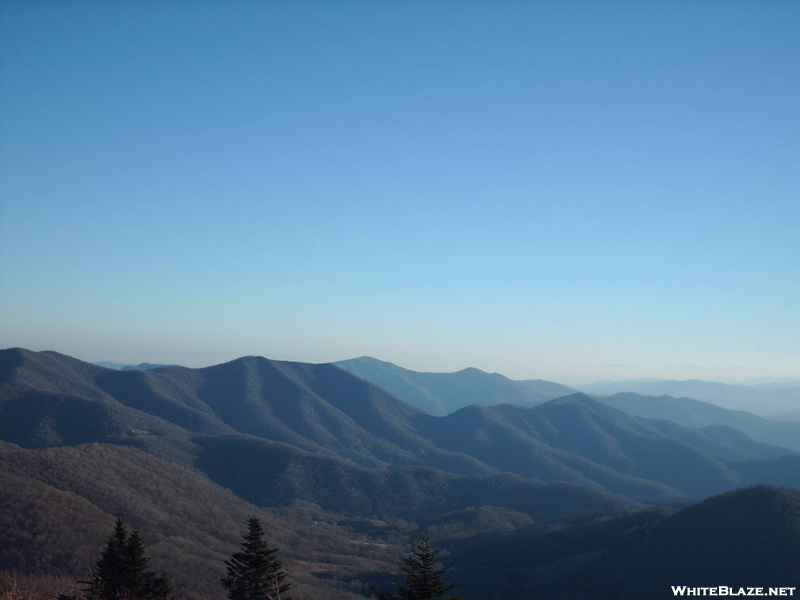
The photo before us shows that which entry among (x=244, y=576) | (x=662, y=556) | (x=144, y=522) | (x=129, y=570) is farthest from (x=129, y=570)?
(x=662, y=556)

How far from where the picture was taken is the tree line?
1994 centimetres

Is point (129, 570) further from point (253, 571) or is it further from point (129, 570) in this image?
point (253, 571)

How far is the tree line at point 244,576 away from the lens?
785 inches

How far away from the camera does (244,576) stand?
29.6m

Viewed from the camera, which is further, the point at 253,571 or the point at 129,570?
the point at 129,570

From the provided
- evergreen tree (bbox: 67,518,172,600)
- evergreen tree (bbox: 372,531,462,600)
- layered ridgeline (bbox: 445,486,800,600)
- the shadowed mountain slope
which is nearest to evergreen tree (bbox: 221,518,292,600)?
evergreen tree (bbox: 67,518,172,600)

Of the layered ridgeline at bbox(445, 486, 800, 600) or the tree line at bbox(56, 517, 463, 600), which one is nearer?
the tree line at bbox(56, 517, 463, 600)

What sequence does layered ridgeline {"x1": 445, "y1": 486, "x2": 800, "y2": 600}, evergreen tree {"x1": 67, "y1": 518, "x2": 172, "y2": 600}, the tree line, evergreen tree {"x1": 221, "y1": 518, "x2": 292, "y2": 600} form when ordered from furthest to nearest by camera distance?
layered ridgeline {"x1": 445, "y1": 486, "x2": 800, "y2": 600} → evergreen tree {"x1": 67, "y1": 518, "x2": 172, "y2": 600} → evergreen tree {"x1": 221, "y1": 518, "x2": 292, "y2": 600} → the tree line

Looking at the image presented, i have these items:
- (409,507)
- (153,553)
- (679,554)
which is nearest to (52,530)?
(153,553)

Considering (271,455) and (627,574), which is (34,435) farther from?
(627,574)

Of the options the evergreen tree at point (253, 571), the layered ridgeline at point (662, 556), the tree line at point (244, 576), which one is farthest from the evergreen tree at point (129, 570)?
the layered ridgeline at point (662, 556)

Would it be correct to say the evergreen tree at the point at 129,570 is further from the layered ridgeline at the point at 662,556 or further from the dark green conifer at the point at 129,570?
the layered ridgeline at the point at 662,556

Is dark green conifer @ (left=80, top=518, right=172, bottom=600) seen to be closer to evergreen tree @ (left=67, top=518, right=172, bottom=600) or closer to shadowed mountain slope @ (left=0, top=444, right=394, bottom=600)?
evergreen tree @ (left=67, top=518, right=172, bottom=600)

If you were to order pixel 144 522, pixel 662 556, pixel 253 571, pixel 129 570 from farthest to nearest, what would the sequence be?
pixel 144 522 < pixel 662 556 < pixel 129 570 < pixel 253 571
